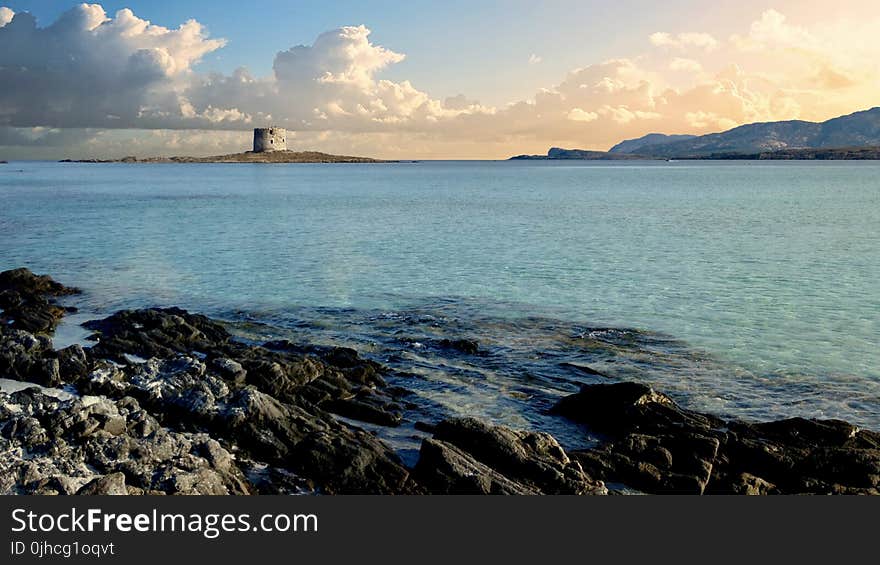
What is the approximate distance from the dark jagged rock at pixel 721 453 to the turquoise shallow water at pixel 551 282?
2001 millimetres

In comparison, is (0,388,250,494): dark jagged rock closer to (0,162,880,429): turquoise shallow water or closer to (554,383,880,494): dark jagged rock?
(0,162,880,429): turquoise shallow water

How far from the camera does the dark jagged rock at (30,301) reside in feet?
73.5

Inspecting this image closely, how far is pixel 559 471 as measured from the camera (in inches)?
458

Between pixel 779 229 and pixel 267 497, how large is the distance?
1892 inches

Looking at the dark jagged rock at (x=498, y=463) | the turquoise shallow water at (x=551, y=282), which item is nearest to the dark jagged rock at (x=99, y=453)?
the dark jagged rock at (x=498, y=463)

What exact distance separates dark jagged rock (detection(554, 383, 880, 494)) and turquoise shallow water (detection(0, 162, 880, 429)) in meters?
2.00

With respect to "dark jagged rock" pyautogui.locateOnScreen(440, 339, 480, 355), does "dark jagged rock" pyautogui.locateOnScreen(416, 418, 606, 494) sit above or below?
below

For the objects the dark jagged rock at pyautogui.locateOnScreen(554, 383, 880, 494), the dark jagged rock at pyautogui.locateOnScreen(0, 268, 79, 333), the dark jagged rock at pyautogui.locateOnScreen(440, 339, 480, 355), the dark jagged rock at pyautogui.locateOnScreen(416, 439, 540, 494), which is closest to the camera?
the dark jagged rock at pyautogui.locateOnScreen(416, 439, 540, 494)

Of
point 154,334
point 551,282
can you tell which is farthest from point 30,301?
point 551,282

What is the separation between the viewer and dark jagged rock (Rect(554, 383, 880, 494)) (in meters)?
11.5

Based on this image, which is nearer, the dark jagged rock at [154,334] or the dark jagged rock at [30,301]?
the dark jagged rock at [154,334]

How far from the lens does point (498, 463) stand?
39.2 feet

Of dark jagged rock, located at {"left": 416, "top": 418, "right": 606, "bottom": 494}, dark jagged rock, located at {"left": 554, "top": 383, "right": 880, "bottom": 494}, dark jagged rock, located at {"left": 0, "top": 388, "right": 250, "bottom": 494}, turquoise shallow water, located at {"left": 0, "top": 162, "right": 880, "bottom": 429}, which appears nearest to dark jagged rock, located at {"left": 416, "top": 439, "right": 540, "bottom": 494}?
dark jagged rock, located at {"left": 416, "top": 418, "right": 606, "bottom": 494}

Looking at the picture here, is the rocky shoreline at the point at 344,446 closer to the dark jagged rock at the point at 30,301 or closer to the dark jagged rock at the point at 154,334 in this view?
the dark jagged rock at the point at 154,334
